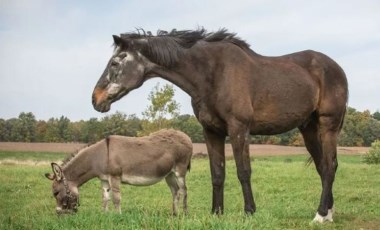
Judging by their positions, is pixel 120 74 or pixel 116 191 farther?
→ pixel 116 191

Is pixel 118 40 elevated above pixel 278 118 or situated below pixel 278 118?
above

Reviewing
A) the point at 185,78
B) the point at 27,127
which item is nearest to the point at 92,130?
the point at 27,127

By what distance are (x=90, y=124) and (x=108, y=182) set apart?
33556 millimetres

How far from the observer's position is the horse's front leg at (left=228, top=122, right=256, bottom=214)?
6.61 metres

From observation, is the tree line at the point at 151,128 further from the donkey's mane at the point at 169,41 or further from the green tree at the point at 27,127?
the donkey's mane at the point at 169,41

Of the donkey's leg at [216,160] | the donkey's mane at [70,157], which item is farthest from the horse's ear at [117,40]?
the donkey's mane at [70,157]

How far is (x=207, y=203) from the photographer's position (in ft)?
46.0

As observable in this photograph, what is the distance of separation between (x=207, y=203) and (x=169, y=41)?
8.01m

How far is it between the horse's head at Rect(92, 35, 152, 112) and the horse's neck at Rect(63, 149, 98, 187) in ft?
10.5

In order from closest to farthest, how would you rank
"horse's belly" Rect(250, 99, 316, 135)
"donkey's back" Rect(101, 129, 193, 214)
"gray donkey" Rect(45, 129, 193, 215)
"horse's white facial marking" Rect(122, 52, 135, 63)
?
"horse's white facial marking" Rect(122, 52, 135, 63) < "horse's belly" Rect(250, 99, 316, 135) < "gray donkey" Rect(45, 129, 193, 215) < "donkey's back" Rect(101, 129, 193, 214)

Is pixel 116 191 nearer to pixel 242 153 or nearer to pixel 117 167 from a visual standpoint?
pixel 117 167

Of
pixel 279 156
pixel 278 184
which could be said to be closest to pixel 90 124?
pixel 279 156

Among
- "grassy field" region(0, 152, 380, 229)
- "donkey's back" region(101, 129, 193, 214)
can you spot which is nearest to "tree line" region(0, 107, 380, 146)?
"grassy field" region(0, 152, 380, 229)

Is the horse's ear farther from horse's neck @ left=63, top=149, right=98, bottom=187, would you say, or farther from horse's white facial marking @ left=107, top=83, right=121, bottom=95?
horse's neck @ left=63, top=149, right=98, bottom=187
